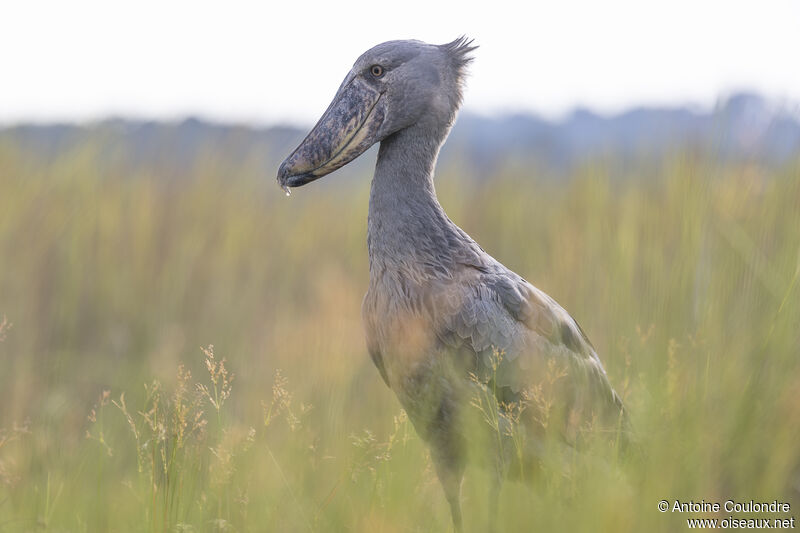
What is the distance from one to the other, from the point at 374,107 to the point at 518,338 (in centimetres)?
97

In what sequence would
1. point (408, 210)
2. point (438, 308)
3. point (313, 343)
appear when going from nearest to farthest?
point (438, 308)
point (408, 210)
point (313, 343)

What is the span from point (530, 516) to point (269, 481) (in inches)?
31.4

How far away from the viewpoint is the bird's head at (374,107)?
113 inches

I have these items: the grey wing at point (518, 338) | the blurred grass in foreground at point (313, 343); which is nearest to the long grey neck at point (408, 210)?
the grey wing at point (518, 338)

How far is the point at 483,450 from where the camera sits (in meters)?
2.30

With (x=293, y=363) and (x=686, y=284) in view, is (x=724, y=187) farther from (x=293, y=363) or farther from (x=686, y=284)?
(x=293, y=363)

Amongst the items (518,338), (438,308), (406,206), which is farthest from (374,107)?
(518,338)

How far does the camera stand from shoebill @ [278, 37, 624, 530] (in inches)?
103

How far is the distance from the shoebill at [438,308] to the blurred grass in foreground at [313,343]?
0.15 m

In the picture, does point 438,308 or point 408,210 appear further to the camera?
point 408,210

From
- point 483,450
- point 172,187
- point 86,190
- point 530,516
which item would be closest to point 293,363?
point 483,450

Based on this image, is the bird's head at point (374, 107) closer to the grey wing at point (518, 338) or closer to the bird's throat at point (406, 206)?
the bird's throat at point (406, 206)

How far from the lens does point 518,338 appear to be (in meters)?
2.72

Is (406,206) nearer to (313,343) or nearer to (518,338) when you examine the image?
(518,338)
